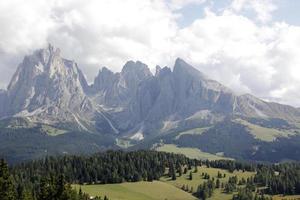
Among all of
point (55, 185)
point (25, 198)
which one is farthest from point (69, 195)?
point (25, 198)

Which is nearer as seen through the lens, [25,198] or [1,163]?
[1,163]

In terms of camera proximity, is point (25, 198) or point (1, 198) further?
point (25, 198)

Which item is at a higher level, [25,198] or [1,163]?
[1,163]

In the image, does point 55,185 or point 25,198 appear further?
point 25,198

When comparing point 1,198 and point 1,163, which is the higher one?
point 1,163

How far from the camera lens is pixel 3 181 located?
295 feet

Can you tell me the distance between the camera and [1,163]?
9044cm

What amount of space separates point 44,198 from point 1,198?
24.9 feet

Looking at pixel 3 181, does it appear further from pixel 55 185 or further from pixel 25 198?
pixel 25 198

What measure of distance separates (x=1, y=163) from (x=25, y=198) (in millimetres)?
32404

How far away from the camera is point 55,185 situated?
9062cm

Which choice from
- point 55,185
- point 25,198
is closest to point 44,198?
point 55,185

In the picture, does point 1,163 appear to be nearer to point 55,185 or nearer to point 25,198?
point 55,185

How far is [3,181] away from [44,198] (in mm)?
8142
